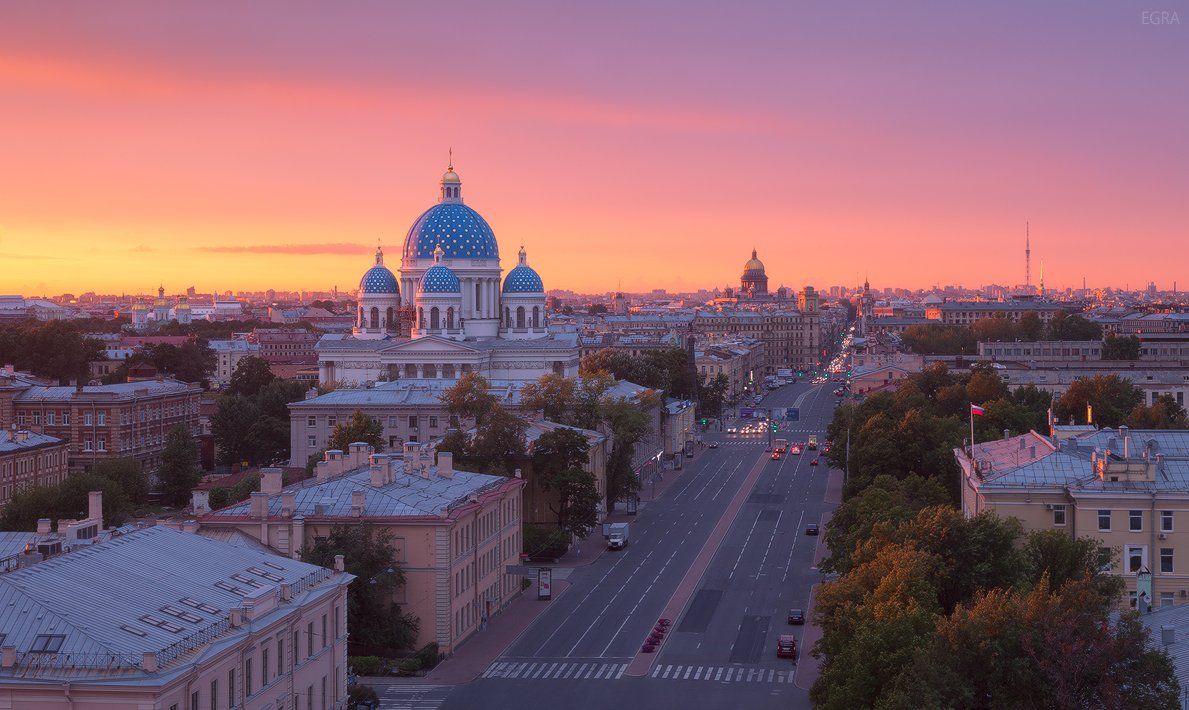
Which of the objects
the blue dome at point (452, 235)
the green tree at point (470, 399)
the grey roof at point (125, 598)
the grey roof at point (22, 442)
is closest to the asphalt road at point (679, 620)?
the grey roof at point (125, 598)

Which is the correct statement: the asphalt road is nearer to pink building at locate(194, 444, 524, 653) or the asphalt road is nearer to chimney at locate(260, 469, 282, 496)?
pink building at locate(194, 444, 524, 653)

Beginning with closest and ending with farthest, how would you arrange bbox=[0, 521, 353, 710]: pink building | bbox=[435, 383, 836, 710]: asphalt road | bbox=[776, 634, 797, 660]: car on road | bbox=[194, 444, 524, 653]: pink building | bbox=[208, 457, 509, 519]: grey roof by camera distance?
bbox=[0, 521, 353, 710]: pink building < bbox=[435, 383, 836, 710]: asphalt road < bbox=[194, 444, 524, 653]: pink building < bbox=[208, 457, 509, 519]: grey roof < bbox=[776, 634, 797, 660]: car on road

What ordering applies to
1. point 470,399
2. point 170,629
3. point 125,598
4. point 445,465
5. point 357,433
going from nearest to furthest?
point 170,629 < point 125,598 < point 445,465 < point 357,433 < point 470,399

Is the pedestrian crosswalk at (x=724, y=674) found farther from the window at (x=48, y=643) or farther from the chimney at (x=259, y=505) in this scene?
the window at (x=48, y=643)

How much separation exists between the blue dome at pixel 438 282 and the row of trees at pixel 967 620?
6636 centimetres

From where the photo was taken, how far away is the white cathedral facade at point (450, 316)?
406 feet

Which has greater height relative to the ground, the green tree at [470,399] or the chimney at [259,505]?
the green tree at [470,399]

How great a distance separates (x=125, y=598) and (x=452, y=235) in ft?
325

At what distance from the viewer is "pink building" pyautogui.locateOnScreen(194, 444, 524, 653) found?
50.6 meters

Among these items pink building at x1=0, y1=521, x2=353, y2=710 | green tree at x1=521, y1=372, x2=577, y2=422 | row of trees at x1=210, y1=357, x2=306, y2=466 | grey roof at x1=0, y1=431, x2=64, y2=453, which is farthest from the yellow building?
row of trees at x1=210, y1=357, x2=306, y2=466

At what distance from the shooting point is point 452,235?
132 m

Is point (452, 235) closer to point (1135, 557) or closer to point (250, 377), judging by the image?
point (250, 377)

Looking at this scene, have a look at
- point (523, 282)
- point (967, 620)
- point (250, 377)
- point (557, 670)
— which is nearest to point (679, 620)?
point (557, 670)

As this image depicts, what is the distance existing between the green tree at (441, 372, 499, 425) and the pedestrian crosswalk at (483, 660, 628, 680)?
33.7 meters
